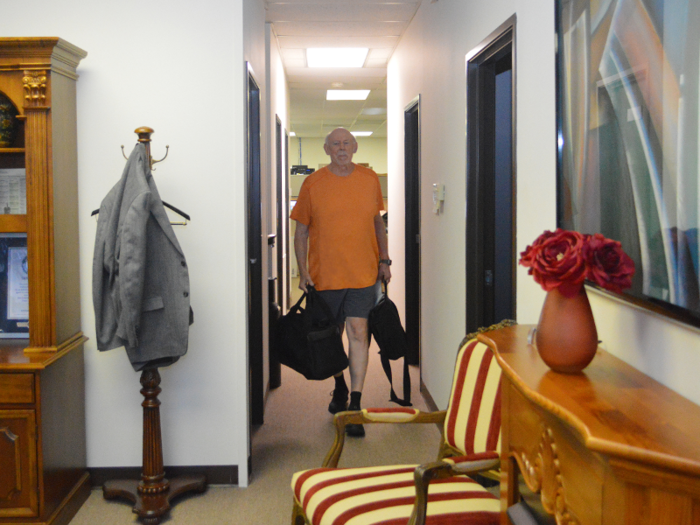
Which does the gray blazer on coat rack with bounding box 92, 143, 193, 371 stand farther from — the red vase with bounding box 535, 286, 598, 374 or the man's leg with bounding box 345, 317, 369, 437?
the red vase with bounding box 535, 286, 598, 374

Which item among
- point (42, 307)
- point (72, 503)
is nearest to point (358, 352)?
point (72, 503)

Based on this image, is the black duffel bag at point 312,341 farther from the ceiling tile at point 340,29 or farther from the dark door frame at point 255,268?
the ceiling tile at point 340,29

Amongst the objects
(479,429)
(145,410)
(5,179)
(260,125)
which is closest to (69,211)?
(5,179)

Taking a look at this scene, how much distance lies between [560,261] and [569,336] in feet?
0.44

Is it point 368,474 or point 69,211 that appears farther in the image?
point 69,211

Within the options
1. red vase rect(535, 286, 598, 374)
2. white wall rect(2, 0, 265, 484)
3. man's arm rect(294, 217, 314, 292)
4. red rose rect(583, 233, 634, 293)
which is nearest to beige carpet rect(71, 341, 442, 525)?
white wall rect(2, 0, 265, 484)

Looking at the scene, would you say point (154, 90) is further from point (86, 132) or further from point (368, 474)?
point (368, 474)

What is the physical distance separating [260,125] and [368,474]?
2341mm

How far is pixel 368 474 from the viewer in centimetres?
184

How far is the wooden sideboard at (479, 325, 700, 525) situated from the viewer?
2.53ft

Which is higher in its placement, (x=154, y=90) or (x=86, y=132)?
(x=154, y=90)

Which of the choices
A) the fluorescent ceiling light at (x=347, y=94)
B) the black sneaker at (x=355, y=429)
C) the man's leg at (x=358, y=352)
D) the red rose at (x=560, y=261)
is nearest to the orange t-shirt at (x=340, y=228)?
the man's leg at (x=358, y=352)

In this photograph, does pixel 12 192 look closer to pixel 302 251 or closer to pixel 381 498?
pixel 302 251

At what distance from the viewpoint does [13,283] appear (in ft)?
8.70
